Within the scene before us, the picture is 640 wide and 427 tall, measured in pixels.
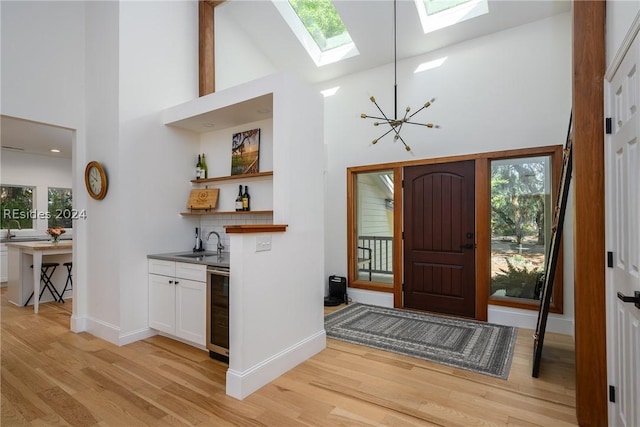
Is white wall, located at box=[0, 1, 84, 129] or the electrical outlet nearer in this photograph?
the electrical outlet

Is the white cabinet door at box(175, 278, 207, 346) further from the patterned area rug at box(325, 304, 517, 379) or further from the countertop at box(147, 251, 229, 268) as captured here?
the patterned area rug at box(325, 304, 517, 379)

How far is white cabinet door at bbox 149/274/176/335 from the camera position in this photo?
3355mm

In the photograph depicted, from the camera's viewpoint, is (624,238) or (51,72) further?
(51,72)

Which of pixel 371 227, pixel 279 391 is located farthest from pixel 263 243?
pixel 371 227

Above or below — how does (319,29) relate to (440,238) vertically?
above

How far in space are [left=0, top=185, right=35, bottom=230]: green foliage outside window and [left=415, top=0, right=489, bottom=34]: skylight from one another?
26.9ft

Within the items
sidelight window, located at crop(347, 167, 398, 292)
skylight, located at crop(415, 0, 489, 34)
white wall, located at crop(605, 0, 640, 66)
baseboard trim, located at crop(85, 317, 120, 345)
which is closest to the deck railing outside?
sidelight window, located at crop(347, 167, 398, 292)

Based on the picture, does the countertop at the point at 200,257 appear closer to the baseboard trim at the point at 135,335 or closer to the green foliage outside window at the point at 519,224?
the baseboard trim at the point at 135,335

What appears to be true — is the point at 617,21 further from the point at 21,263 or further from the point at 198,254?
the point at 21,263

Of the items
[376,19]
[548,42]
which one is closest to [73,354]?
[376,19]

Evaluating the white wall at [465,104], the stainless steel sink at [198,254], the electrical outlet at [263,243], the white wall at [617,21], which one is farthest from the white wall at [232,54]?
the white wall at [617,21]

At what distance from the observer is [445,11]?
166 inches

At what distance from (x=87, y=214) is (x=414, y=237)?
13.7 ft

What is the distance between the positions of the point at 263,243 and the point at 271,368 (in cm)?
102
